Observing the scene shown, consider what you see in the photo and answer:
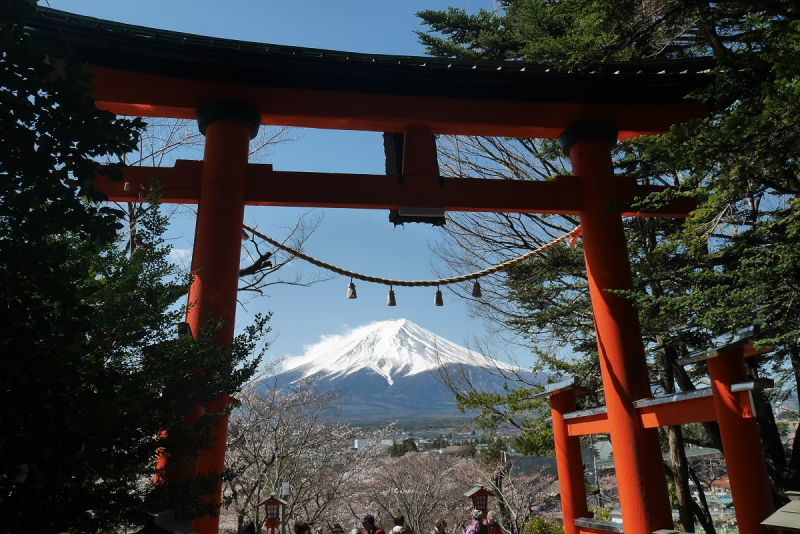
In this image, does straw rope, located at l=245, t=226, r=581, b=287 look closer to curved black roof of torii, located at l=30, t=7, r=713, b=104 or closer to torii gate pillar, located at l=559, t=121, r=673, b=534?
torii gate pillar, located at l=559, t=121, r=673, b=534

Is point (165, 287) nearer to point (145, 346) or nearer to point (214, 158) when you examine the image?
Result: point (145, 346)

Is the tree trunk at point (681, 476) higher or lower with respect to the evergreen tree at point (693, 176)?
lower

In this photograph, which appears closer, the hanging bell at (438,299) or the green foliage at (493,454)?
the hanging bell at (438,299)

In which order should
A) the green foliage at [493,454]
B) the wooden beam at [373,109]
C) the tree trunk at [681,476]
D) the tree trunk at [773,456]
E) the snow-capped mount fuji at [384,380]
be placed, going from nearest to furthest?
the wooden beam at [373,109] → the tree trunk at [773,456] → the tree trunk at [681,476] → the green foliage at [493,454] → the snow-capped mount fuji at [384,380]

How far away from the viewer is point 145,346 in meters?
2.81

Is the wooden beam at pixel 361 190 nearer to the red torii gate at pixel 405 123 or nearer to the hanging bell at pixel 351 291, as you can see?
the red torii gate at pixel 405 123

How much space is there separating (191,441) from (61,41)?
3136mm

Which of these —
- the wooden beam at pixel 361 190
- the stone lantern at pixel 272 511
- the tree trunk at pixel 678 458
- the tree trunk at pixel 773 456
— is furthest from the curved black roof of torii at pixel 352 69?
the stone lantern at pixel 272 511

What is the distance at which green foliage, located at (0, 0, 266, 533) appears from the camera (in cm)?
165

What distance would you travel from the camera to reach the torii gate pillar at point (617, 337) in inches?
163

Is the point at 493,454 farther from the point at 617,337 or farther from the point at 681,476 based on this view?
the point at 617,337

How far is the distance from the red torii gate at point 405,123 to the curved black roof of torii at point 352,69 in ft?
0.04

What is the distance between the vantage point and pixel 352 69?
450cm

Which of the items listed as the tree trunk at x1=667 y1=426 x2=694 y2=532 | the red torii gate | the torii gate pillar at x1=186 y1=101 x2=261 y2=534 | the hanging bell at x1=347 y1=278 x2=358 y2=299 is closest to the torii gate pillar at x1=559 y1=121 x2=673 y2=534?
the red torii gate
